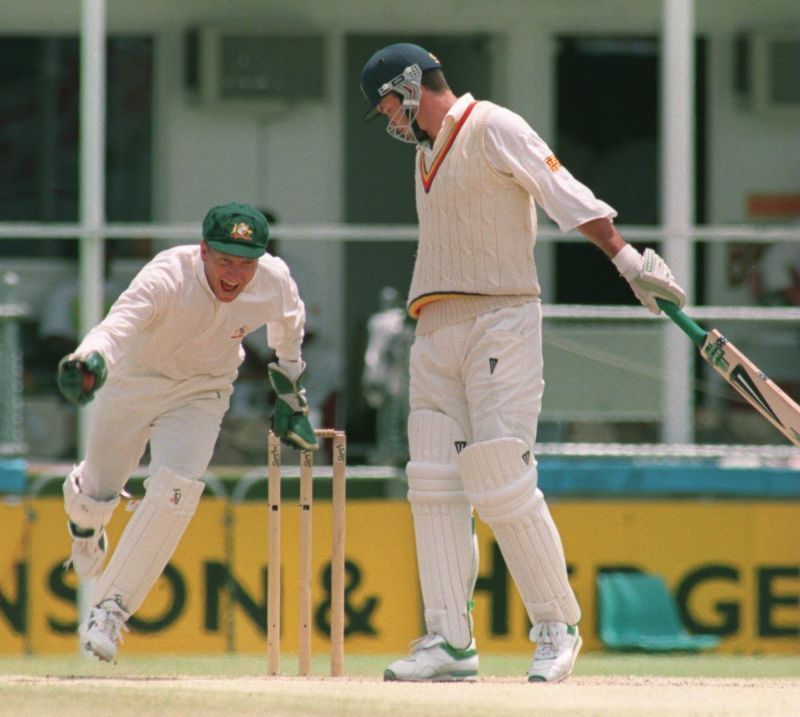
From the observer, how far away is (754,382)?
618 cm

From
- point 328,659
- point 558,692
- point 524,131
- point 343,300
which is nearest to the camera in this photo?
point 558,692

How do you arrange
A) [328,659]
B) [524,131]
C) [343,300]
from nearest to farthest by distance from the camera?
[524,131], [328,659], [343,300]

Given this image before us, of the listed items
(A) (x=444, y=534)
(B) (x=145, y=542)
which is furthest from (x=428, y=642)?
(B) (x=145, y=542)

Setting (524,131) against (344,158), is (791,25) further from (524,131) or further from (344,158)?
(524,131)

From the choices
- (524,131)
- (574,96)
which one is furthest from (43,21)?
(524,131)

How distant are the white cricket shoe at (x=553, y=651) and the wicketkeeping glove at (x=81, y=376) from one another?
1465 millimetres

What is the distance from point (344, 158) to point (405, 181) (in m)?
0.32

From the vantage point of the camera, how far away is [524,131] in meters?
6.00

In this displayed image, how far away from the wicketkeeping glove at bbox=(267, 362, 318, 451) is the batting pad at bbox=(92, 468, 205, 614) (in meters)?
0.37

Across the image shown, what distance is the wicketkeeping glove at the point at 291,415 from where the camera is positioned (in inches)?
259

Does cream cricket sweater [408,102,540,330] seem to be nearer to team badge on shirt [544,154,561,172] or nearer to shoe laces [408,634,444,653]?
team badge on shirt [544,154,561,172]

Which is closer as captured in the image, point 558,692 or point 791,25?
point 558,692

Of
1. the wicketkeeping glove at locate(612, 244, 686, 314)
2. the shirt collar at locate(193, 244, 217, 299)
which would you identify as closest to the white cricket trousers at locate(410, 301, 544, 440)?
the wicketkeeping glove at locate(612, 244, 686, 314)

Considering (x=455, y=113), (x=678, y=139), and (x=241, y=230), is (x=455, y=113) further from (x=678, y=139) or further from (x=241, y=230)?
(x=678, y=139)
